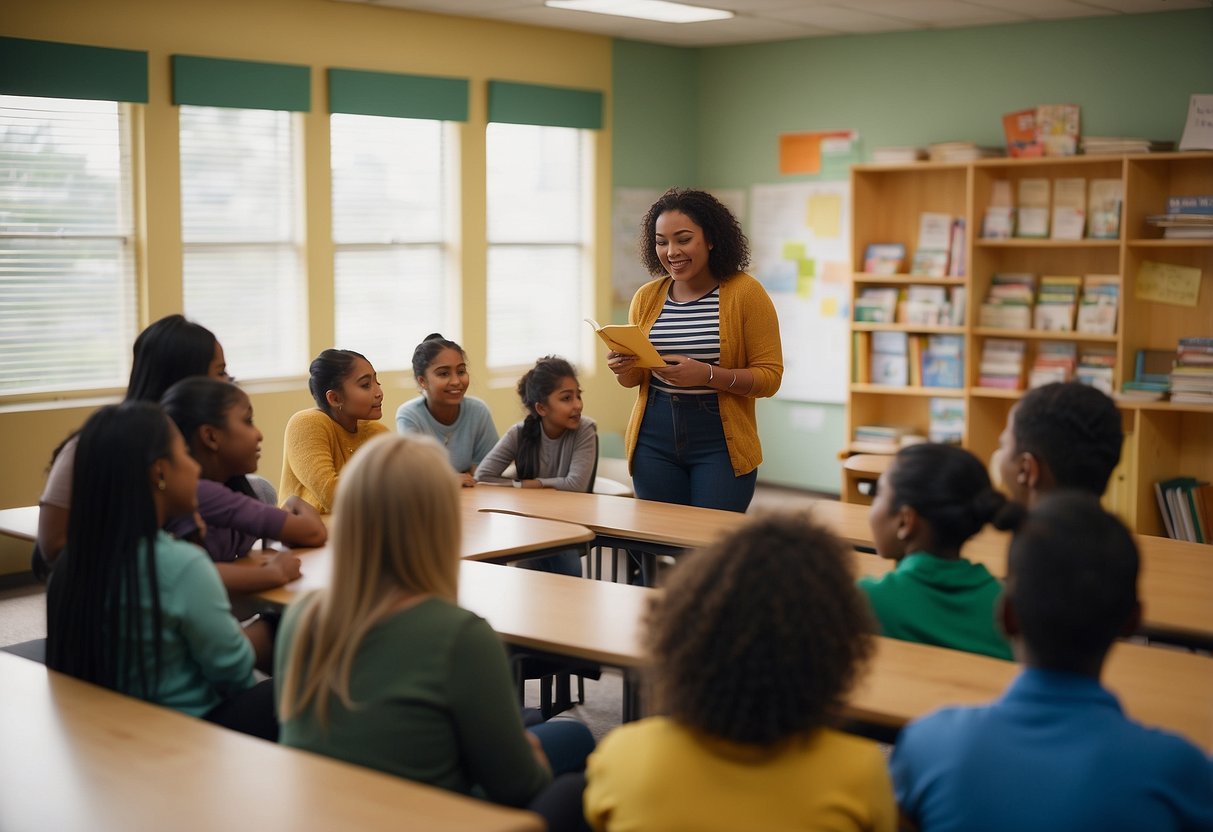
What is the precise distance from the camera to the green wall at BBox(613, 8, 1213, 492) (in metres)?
6.41

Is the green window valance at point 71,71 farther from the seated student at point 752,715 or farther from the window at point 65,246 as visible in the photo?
the seated student at point 752,715

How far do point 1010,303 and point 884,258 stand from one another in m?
0.74

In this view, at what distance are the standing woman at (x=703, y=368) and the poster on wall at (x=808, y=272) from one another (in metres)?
3.58

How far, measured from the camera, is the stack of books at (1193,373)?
6.00 m

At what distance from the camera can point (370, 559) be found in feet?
5.96

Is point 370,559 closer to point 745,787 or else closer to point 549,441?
point 745,787

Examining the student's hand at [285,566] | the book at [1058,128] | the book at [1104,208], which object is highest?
the book at [1058,128]

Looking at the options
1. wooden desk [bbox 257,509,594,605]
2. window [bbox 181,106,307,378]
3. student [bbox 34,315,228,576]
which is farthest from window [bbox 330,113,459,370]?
student [bbox 34,315,228,576]

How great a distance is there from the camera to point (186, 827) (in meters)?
1.62

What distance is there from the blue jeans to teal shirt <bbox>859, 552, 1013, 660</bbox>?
1581mm

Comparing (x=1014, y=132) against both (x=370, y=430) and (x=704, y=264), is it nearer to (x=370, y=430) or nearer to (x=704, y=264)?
(x=704, y=264)

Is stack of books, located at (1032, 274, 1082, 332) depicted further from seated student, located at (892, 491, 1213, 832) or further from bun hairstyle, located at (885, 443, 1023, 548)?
seated student, located at (892, 491, 1213, 832)

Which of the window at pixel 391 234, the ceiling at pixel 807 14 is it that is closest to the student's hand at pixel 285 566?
the window at pixel 391 234

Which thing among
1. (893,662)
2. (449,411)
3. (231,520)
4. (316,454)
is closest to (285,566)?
(231,520)
